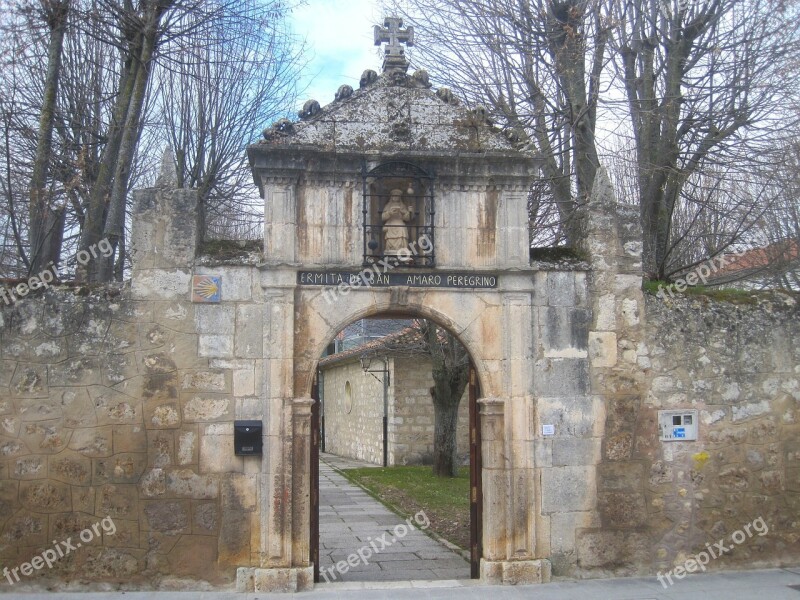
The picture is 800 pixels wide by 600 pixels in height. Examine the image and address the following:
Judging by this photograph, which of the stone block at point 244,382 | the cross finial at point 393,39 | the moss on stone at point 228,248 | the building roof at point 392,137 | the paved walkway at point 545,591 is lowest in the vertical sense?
the paved walkway at point 545,591

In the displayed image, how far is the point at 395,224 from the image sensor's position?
308 inches

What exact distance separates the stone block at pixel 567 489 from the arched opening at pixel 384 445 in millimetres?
713

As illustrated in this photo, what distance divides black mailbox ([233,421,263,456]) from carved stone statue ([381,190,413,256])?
220cm

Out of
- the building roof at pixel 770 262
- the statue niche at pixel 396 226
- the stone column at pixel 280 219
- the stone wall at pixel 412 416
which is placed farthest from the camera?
the stone wall at pixel 412 416

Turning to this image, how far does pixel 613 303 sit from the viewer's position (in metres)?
8.01

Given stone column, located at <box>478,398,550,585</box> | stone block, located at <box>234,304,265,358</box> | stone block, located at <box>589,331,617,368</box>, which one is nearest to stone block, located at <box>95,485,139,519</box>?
stone block, located at <box>234,304,265,358</box>

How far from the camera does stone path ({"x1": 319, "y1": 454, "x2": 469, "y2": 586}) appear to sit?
8.42 m

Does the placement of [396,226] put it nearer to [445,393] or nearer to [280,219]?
[280,219]

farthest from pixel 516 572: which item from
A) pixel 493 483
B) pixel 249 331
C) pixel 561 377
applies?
pixel 249 331

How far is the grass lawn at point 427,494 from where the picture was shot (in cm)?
1128

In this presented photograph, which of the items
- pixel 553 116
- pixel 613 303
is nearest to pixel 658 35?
pixel 553 116

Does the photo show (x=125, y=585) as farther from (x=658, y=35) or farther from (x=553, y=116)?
(x=658, y=35)

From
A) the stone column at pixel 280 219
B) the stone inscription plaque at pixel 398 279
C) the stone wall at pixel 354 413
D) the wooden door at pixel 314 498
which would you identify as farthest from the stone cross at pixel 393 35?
the stone wall at pixel 354 413

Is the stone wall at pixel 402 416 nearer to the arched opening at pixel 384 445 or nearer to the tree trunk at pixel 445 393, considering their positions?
the arched opening at pixel 384 445
